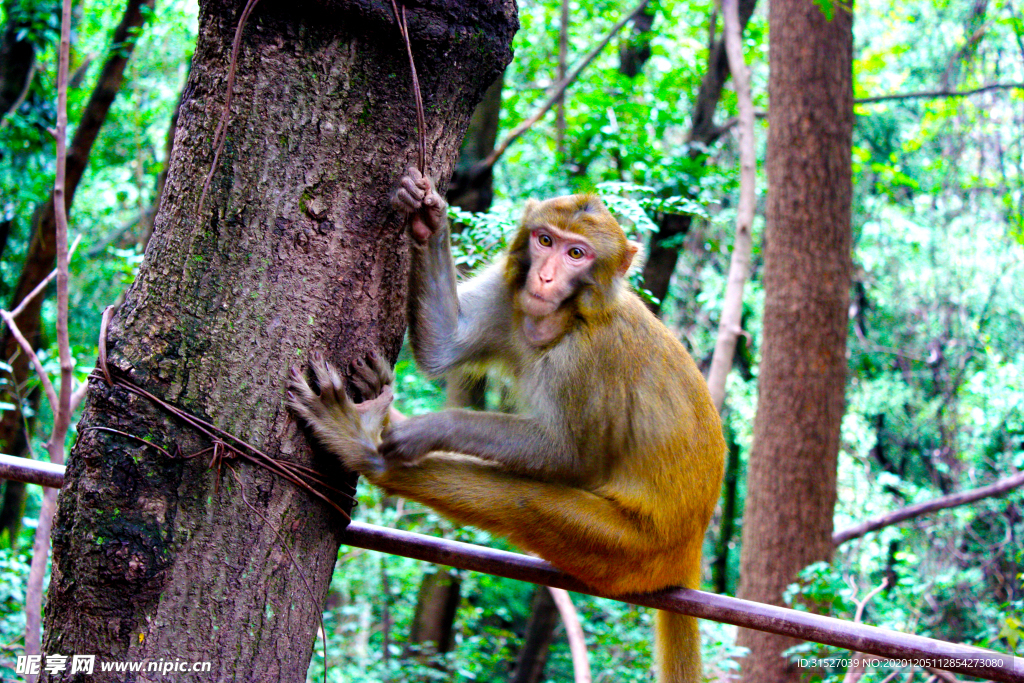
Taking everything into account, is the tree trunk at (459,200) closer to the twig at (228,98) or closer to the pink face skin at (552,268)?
the pink face skin at (552,268)

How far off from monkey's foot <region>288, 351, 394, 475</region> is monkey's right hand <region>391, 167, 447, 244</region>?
1.36ft

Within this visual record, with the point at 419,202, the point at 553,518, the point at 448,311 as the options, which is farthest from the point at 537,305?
the point at 419,202

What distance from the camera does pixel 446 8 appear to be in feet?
6.82

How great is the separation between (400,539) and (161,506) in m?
0.90

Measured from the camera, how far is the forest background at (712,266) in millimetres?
7289

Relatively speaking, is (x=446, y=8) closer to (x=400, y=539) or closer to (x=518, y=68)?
(x=400, y=539)

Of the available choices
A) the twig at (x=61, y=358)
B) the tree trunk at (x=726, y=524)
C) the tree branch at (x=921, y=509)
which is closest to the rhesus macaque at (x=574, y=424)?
the twig at (x=61, y=358)

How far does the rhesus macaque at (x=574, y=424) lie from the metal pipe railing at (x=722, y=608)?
10cm

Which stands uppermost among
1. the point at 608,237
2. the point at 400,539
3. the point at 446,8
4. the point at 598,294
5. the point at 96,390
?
the point at 446,8

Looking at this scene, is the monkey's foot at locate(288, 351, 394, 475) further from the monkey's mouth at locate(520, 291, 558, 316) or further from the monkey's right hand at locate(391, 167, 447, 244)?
the monkey's mouth at locate(520, 291, 558, 316)

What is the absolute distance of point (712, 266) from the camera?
11.9 m

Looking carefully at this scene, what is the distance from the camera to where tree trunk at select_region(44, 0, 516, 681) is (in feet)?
5.93

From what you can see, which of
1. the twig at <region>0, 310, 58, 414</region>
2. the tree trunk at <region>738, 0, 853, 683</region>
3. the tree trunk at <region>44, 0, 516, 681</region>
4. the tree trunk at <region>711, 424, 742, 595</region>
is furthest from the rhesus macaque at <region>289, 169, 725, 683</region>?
the tree trunk at <region>711, 424, 742, 595</region>

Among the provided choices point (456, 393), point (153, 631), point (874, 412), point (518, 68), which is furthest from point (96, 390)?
point (874, 412)
